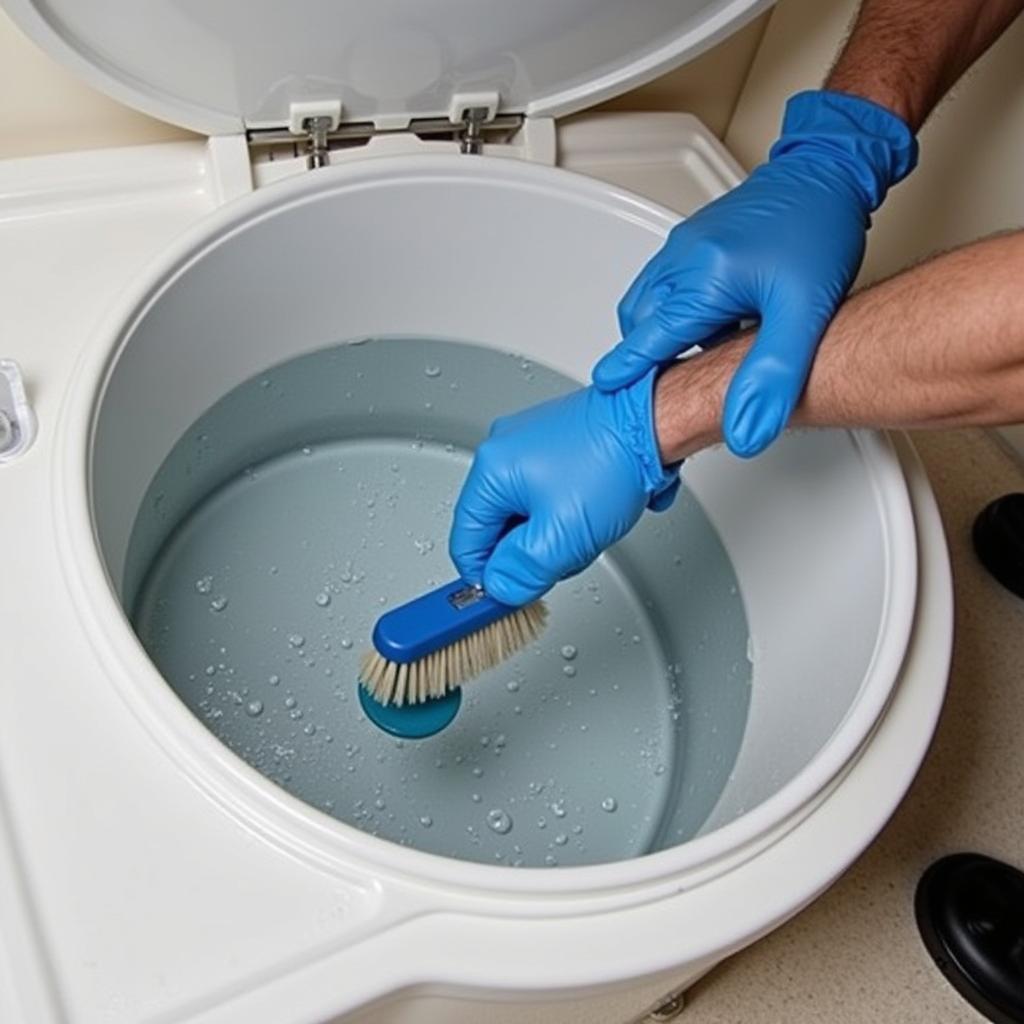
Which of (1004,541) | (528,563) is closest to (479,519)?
(528,563)

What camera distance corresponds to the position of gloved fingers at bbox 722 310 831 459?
0.77 m

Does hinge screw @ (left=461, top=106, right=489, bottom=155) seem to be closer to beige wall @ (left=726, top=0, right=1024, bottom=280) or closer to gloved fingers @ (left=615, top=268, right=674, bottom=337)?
gloved fingers @ (left=615, top=268, right=674, bottom=337)

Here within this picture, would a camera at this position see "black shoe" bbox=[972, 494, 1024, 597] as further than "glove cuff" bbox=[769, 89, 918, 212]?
Yes

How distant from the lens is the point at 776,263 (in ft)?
2.71

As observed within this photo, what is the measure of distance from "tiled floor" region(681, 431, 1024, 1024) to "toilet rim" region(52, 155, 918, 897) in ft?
1.44

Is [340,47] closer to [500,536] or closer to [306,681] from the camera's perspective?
[500,536]

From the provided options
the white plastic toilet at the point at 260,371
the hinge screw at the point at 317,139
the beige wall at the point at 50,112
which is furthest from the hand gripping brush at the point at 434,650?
the beige wall at the point at 50,112

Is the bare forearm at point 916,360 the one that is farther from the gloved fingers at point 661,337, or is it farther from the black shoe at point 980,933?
the black shoe at point 980,933

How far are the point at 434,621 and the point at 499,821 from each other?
28 centimetres

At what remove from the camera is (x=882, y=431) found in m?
0.93

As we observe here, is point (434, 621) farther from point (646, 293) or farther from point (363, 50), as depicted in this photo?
point (363, 50)

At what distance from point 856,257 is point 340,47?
1.37 ft

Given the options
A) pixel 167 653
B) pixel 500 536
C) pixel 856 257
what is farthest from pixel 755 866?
pixel 167 653

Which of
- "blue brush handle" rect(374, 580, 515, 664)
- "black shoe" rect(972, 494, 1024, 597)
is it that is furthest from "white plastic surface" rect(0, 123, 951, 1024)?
"black shoe" rect(972, 494, 1024, 597)
